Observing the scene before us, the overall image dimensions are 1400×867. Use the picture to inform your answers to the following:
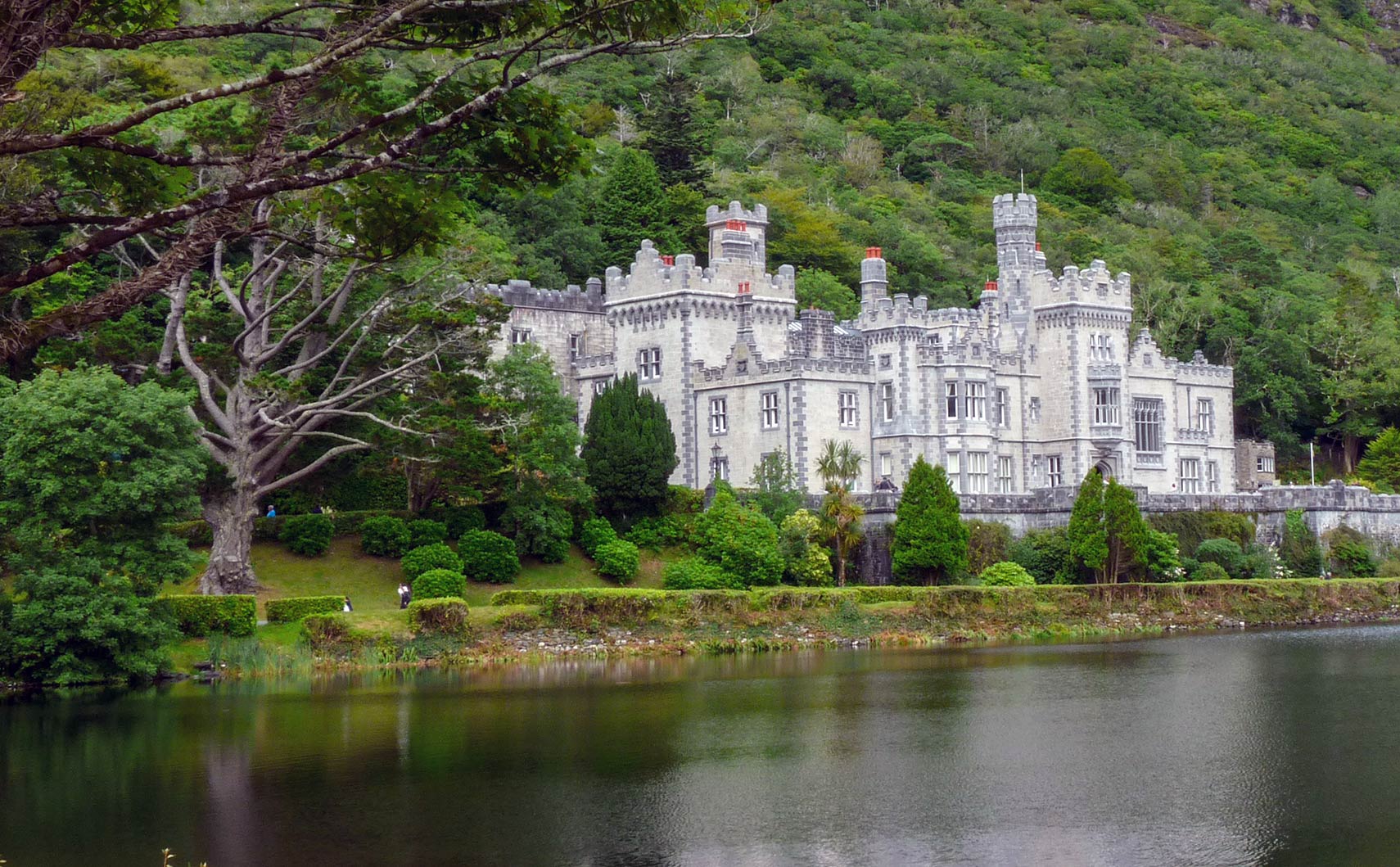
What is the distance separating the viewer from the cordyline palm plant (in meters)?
62.2

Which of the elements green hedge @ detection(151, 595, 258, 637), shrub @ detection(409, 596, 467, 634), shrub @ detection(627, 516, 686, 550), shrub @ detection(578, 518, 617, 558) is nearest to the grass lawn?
shrub @ detection(578, 518, 617, 558)

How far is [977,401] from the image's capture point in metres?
72.1

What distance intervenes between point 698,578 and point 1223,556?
2093 cm

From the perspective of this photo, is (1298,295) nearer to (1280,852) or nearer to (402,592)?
(402,592)

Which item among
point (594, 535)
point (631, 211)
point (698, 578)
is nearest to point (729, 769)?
point (698, 578)

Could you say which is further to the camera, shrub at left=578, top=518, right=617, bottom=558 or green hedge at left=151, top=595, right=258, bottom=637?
shrub at left=578, top=518, right=617, bottom=558

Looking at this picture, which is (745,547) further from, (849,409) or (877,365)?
(877,365)

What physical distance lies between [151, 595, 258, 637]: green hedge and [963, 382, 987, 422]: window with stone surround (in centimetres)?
3228

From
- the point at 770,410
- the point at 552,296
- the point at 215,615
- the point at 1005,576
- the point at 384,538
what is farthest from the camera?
the point at 552,296

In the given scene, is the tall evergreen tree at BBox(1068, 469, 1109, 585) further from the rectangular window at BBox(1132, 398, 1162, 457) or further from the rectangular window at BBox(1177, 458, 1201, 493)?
the rectangular window at BBox(1177, 458, 1201, 493)

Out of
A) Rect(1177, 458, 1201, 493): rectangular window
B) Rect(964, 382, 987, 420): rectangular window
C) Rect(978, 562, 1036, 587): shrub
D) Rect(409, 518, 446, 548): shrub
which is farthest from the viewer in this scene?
Rect(1177, 458, 1201, 493): rectangular window

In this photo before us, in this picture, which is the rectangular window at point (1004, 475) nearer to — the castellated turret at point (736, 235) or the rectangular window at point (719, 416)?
the rectangular window at point (719, 416)

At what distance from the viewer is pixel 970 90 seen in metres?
154

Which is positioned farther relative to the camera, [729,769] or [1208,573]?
[1208,573]
